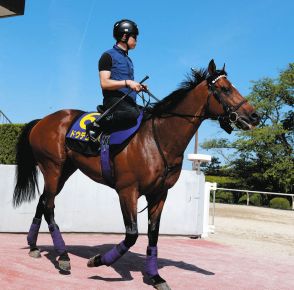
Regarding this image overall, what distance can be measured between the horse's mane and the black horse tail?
2.23 metres

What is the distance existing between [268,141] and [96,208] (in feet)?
93.1

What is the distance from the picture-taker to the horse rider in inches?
198

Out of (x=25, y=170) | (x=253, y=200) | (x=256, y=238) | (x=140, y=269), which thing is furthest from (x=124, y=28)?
(x=253, y=200)

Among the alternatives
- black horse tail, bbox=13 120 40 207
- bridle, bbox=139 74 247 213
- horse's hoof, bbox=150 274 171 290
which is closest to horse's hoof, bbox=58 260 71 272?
horse's hoof, bbox=150 274 171 290

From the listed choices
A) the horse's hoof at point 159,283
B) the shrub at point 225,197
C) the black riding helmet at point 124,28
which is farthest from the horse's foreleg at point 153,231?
the shrub at point 225,197

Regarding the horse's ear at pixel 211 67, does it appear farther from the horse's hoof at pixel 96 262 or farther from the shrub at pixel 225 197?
the shrub at pixel 225 197

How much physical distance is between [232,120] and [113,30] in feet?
6.22

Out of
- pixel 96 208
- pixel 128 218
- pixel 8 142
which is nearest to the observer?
pixel 128 218

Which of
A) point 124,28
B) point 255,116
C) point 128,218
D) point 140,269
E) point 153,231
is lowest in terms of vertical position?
point 140,269

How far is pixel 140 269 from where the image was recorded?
19.3ft

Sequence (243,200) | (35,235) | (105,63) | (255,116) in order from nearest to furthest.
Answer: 1. (255,116)
2. (105,63)
3. (35,235)
4. (243,200)

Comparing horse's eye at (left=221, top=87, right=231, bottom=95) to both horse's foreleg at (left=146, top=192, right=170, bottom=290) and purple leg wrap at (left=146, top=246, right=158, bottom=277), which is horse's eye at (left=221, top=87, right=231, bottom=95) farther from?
purple leg wrap at (left=146, top=246, right=158, bottom=277)

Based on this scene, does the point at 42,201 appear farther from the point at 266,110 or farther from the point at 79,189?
the point at 266,110

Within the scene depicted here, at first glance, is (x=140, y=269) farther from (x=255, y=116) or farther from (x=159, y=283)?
(x=255, y=116)
